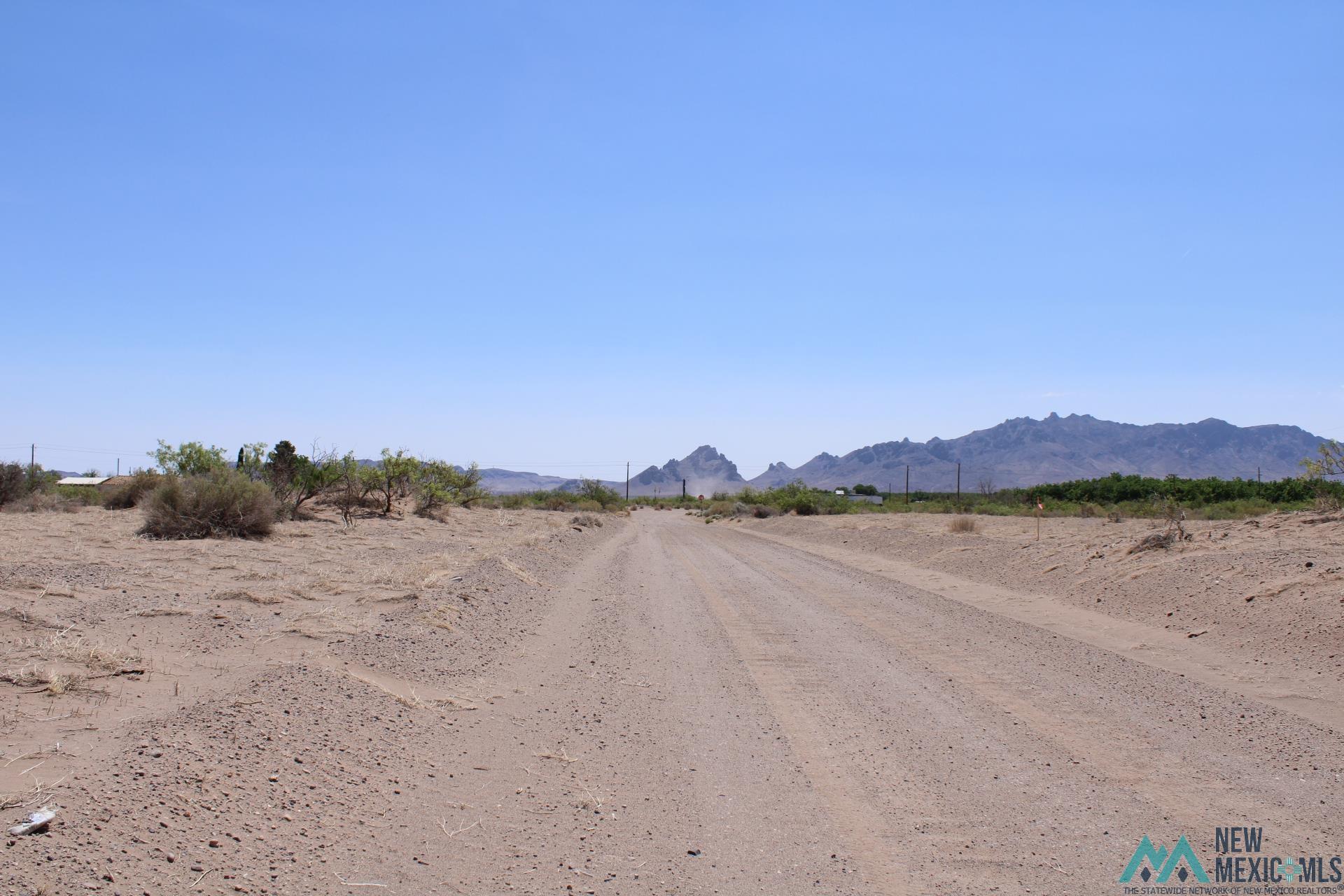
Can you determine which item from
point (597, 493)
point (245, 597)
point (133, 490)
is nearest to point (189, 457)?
point (133, 490)

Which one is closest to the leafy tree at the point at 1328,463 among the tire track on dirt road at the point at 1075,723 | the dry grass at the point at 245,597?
the tire track on dirt road at the point at 1075,723

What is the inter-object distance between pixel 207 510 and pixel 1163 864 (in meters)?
22.2

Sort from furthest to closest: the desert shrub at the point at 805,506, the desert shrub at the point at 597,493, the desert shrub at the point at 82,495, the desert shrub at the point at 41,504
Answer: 1. the desert shrub at the point at 597,493
2. the desert shrub at the point at 805,506
3. the desert shrub at the point at 82,495
4. the desert shrub at the point at 41,504

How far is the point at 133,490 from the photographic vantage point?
113ft

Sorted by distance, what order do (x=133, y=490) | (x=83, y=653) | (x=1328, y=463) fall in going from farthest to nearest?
(x=133, y=490) < (x=1328, y=463) < (x=83, y=653)

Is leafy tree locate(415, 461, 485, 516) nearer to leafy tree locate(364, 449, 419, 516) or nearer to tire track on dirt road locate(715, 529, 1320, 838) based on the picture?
leafy tree locate(364, 449, 419, 516)

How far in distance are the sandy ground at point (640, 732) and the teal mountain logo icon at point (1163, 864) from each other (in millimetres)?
108

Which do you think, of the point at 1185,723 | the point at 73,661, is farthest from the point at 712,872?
the point at 73,661

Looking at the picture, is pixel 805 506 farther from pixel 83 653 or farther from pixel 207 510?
pixel 83 653

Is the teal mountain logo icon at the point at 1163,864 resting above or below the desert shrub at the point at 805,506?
below

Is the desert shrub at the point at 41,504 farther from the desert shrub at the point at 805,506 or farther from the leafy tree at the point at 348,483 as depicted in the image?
the desert shrub at the point at 805,506

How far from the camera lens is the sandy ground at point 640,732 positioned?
500 cm

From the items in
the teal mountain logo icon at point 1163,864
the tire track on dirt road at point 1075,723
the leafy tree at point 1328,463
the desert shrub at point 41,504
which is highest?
the leafy tree at point 1328,463

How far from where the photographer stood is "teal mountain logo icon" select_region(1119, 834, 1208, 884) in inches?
198
